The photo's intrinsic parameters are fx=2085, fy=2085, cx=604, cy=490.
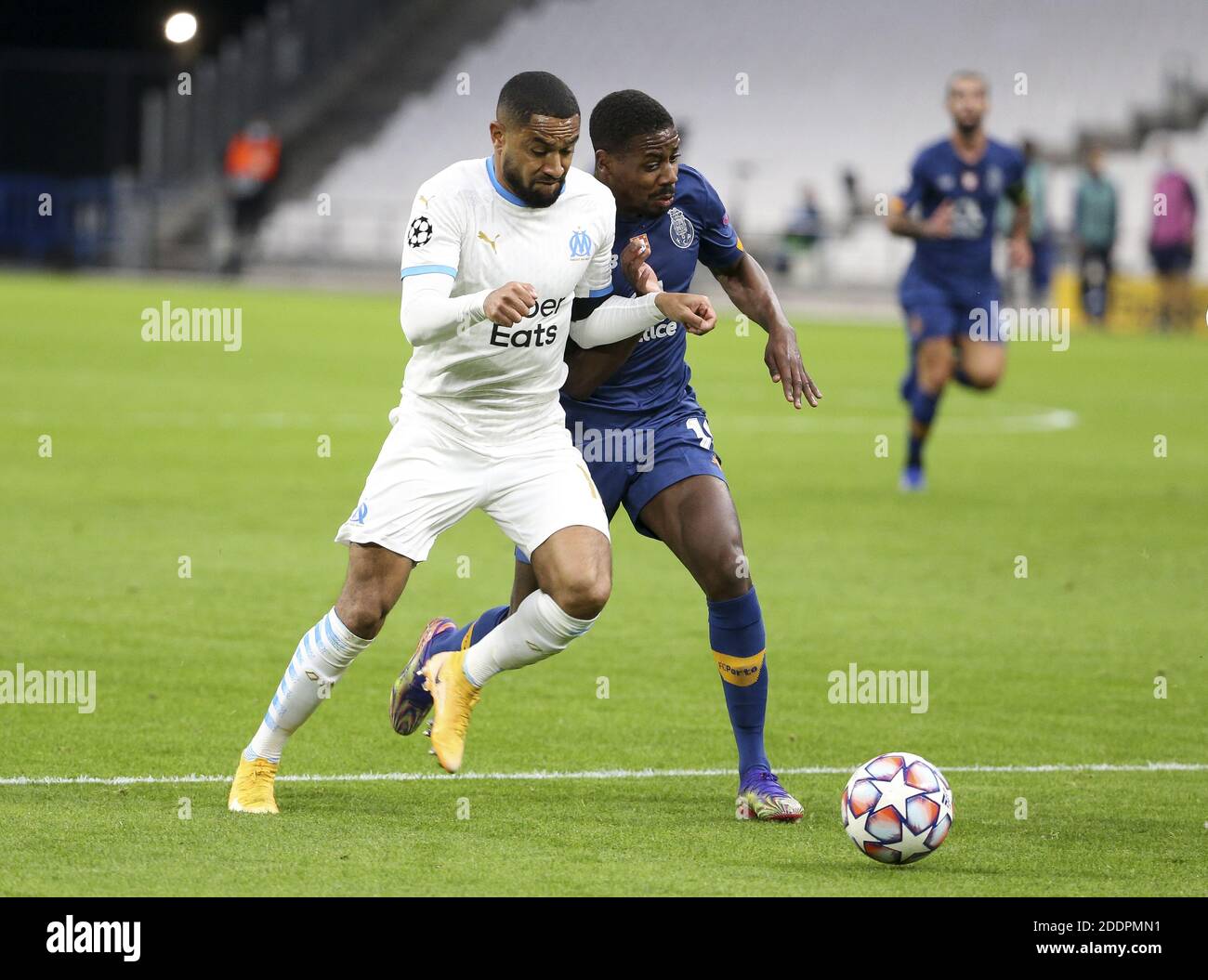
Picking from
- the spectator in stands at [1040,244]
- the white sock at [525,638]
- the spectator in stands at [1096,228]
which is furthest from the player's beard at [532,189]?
the spectator in stands at [1040,244]

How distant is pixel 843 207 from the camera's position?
1708 inches

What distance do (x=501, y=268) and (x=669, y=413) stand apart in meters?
1.06

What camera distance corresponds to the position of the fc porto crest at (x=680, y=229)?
6852mm

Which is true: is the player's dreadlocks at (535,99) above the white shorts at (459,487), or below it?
above

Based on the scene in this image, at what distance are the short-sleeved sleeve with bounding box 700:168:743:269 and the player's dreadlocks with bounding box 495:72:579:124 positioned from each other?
107 centimetres

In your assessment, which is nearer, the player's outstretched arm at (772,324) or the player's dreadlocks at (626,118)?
the player's dreadlocks at (626,118)

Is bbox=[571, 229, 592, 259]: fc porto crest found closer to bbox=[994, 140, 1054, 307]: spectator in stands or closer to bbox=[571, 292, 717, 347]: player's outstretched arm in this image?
bbox=[571, 292, 717, 347]: player's outstretched arm

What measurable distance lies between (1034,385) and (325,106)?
28915 millimetres

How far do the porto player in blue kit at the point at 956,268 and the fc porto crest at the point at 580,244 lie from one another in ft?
26.8

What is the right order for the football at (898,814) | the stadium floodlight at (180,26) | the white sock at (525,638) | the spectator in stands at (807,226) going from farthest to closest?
the spectator in stands at (807,226), the stadium floodlight at (180,26), the white sock at (525,638), the football at (898,814)

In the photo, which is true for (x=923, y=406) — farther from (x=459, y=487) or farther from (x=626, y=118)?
(x=459, y=487)

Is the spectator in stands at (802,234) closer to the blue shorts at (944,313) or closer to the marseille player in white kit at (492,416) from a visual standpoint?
the blue shorts at (944,313)
